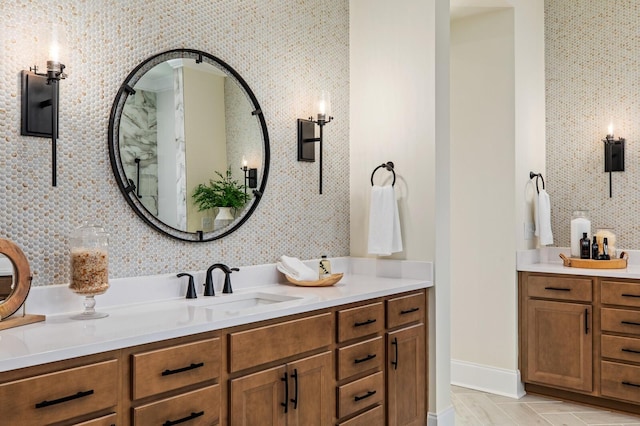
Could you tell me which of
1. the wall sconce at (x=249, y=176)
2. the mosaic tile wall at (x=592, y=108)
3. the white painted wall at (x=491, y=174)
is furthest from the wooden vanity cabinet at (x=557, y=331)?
the wall sconce at (x=249, y=176)

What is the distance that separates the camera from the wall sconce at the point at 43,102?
193 cm

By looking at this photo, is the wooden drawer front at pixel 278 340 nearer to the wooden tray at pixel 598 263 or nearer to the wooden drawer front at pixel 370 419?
the wooden drawer front at pixel 370 419

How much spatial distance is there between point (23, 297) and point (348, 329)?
1336 mm

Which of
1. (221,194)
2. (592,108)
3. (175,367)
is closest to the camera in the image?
A: (175,367)

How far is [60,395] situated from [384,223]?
2.00 metres

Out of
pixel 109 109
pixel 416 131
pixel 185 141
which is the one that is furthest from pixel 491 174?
pixel 109 109

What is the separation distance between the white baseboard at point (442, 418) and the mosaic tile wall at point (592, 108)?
6.07 ft

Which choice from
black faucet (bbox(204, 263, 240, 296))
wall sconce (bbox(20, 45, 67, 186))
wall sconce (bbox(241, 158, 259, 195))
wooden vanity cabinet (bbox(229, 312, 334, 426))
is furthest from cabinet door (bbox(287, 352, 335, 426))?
wall sconce (bbox(20, 45, 67, 186))

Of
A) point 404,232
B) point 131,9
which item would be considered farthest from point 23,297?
point 404,232

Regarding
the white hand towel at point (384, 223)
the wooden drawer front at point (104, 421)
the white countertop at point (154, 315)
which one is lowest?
the wooden drawer front at point (104, 421)

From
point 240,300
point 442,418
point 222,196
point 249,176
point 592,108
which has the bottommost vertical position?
point 442,418

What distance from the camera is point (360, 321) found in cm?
255

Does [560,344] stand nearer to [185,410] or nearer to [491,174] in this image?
[491,174]

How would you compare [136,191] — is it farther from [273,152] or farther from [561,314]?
[561,314]
